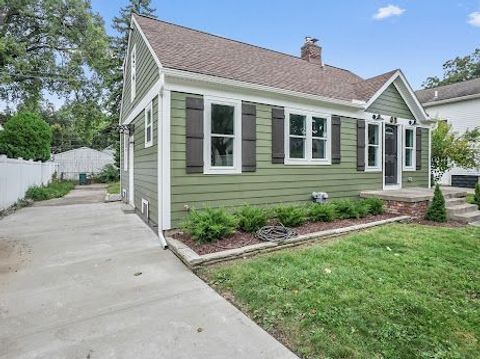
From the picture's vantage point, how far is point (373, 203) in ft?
24.9

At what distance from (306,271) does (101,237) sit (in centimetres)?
423

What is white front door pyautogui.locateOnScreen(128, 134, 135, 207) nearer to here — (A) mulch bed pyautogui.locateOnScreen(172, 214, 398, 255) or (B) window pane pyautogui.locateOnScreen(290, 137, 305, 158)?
(A) mulch bed pyautogui.locateOnScreen(172, 214, 398, 255)

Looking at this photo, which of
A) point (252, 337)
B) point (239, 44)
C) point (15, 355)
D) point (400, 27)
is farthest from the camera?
point (400, 27)

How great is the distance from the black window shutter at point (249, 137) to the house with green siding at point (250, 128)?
23 millimetres

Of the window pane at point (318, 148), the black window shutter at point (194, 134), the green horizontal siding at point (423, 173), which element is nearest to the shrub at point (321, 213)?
the window pane at point (318, 148)

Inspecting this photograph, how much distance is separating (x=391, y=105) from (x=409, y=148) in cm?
170

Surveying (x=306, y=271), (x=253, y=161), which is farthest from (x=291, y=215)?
(x=306, y=271)

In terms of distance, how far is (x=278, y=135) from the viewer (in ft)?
23.3

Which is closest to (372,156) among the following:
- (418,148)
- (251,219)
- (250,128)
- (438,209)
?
(418,148)

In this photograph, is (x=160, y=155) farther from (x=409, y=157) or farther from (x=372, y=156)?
(x=409, y=157)

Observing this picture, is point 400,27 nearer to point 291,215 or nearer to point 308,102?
point 308,102

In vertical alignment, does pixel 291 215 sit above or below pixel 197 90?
below

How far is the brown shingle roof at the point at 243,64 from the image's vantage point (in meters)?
6.41

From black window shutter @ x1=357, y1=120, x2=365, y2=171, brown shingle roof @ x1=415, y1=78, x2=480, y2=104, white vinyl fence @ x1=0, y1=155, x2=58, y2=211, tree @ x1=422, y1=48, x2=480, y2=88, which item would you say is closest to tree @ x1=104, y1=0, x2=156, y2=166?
white vinyl fence @ x1=0, y1=155, x2=58, y2=211
